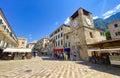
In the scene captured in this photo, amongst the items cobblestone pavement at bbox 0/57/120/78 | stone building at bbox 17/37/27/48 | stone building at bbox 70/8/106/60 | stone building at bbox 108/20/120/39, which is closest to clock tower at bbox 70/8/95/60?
Result: stone building at bbox 70/8/106/60

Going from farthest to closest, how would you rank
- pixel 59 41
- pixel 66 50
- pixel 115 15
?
1. pixel 115 15
2. pixel 59 41
3. pixel 66 50

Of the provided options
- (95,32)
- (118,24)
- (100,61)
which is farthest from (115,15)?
(100,61)

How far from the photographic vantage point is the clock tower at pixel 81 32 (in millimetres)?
20305

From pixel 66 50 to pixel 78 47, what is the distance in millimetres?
6878

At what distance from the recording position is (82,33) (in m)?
20.9

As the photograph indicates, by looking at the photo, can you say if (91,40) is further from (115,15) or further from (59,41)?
(115,15)

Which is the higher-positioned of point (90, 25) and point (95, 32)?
point (90, 25)

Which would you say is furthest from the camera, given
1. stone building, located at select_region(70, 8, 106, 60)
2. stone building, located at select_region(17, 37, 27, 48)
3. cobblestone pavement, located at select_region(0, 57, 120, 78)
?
stone building, located at select_region(17, 37, 27, 48)

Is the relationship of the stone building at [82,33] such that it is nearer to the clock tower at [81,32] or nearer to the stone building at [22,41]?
the clock tower at [81,32]

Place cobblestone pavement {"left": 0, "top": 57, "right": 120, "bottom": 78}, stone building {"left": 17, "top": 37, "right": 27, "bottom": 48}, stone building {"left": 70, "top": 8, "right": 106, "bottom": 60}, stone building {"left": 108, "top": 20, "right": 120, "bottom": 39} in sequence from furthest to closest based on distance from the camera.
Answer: stone building {"left": 17, "top": 37, "right": 27, "bottom": 48}
stone building {"left": 108, "top": 20, "right": 120, "bottom": 39}
stone building {"left": 70, "top": 8, "right": 106, "bottom": 60}
cobblestone pavement {"left": 0, "top": 57, "right": 120, "bottom": 78}

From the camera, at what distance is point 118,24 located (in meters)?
28.8

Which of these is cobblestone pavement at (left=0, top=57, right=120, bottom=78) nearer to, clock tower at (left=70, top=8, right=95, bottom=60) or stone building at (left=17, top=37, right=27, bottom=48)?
clock tower at (left=70, top=8, right=95, bottom=60)

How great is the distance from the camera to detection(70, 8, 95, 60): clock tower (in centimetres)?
2030

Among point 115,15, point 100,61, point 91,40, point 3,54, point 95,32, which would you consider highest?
point 115,15
